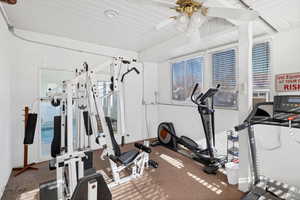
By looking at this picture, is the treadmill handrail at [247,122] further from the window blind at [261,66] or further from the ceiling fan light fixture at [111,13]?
the ceiling fan light fixture at [111,13]

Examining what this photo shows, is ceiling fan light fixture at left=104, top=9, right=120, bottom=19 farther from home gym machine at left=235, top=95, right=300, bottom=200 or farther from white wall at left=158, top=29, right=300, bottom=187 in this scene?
white wall at left=158, top=29, right=300, bottom=187

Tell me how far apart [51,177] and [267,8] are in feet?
12.9

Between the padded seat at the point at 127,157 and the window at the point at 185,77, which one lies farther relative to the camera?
the window at the point at 185,77

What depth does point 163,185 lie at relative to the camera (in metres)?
2.32

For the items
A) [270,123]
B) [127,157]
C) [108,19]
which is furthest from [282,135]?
[108,19]

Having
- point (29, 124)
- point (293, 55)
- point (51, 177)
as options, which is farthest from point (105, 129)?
point (293, 55)

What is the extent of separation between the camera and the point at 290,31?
7.76 feet

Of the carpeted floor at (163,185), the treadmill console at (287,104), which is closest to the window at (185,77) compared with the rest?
the carpeted floor at (163,185)

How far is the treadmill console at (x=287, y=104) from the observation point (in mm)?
1578

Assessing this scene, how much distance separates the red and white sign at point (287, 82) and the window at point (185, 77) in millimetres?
1525

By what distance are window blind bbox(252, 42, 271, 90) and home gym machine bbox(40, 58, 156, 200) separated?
232 centimetres

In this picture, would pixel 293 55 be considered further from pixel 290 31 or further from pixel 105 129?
pixel 105 129

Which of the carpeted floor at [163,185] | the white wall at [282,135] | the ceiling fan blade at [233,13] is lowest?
the carpeted floor at [163,185]

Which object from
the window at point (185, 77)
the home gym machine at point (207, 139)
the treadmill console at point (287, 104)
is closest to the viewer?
the treadmill console at point (287, 104)
